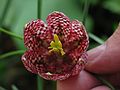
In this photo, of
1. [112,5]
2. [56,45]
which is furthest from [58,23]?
[112,5]

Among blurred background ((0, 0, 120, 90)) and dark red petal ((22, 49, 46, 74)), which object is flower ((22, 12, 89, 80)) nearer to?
dark red petal ((22, 49, 46, 74))

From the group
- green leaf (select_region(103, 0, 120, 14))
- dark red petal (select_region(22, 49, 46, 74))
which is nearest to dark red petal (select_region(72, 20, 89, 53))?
dark red petal (select_region(22, 49, 46, 74))

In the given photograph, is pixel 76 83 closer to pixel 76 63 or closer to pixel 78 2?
pixel 76 63

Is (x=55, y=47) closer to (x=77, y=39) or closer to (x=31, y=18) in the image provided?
(x=77, y=39)

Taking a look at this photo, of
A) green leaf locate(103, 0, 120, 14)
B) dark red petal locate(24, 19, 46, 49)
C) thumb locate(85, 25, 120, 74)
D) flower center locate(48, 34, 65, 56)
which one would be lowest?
green leaf locate(103, 0, 120, 14)

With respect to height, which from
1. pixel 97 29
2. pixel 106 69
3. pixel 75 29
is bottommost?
pixel 97 29

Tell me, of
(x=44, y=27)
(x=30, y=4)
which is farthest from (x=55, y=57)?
(x=30, y=4)

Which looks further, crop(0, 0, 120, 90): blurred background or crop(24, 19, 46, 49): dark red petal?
crop(0, 0, 120, 90): blurred background
